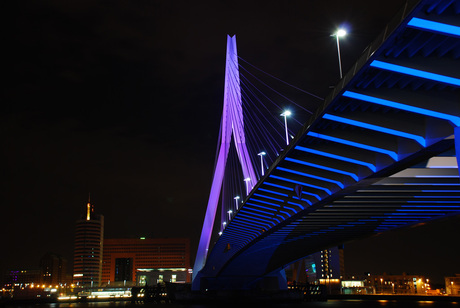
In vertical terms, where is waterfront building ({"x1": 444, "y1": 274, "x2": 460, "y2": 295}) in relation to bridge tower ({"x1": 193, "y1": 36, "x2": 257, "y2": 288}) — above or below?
below

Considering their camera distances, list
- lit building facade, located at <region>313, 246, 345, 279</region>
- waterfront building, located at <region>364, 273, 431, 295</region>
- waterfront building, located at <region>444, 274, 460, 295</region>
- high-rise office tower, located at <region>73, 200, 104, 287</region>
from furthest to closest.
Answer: high-rise office tower, located at <region>73, 200, 104, 287</region>, lit building facade, located at <region>313, 246, 345, 279</region>, waterfront building, located at <region>364, 273, 431, 295</region>, waterfront building, located at <region>444, 274, 460, 295</region>

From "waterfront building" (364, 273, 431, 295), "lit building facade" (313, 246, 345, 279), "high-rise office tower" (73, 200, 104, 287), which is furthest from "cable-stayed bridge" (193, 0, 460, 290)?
"high-rise office tower" (73, 200, 104, 287)

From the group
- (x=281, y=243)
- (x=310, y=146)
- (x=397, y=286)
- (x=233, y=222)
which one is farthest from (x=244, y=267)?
(x=397, y=286)

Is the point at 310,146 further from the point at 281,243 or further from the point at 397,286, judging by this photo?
the point at 397,286

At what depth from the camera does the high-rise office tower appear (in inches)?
6900

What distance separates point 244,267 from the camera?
5047 centimetres

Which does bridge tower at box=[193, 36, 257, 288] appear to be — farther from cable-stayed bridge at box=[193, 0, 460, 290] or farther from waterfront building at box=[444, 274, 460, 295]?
waterfront building at box=[444, 274, 460, 295]

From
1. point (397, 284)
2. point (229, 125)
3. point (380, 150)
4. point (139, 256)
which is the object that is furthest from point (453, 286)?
point (139, 256)

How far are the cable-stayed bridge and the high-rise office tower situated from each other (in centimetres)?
15598

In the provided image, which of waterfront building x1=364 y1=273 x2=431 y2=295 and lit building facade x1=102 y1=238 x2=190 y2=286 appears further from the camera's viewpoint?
lit building facade x1=102 y1=238 x2=190 y2=286

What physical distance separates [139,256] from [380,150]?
594 ft

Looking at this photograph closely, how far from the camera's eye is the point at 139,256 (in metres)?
186

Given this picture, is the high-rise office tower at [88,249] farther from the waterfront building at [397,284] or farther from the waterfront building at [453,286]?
the waterfront building at [453,286]

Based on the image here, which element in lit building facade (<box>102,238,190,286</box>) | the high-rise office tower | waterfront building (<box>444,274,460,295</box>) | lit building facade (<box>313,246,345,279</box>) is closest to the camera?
waterfront building (<box>444,274,460,295</box>)
